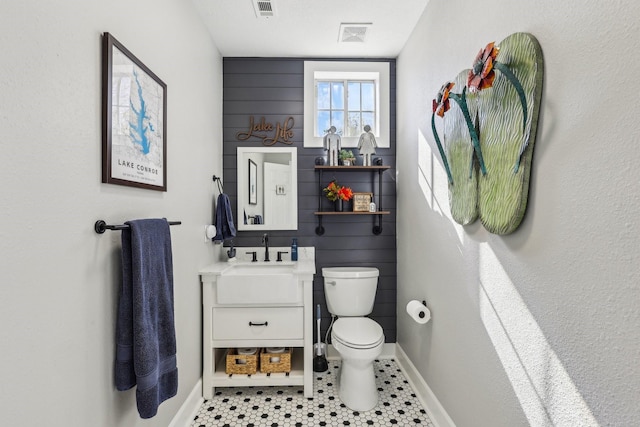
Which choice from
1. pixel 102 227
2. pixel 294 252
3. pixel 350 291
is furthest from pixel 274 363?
pixel 102 227

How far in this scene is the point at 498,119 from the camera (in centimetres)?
119

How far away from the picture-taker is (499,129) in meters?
1.19

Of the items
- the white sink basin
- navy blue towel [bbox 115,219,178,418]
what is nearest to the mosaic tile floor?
the white sink basin

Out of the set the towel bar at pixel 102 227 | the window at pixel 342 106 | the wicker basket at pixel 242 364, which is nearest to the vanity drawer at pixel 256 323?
the wicker basket at pixel 242 364

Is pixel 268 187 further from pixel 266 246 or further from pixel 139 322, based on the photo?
pixel 139 322

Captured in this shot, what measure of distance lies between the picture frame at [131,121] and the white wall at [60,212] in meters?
0.04

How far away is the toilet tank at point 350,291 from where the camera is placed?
2.44 metres

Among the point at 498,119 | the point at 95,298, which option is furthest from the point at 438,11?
the point at 95,298

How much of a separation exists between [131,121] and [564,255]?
158cm

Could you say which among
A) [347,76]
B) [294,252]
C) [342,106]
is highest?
[347,76]

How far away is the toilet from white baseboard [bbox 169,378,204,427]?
0.91m

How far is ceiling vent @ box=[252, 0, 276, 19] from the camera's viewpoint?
6.56 feet

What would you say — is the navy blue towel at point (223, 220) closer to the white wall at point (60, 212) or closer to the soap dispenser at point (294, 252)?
A: the soap dispenser at point (294, 252)

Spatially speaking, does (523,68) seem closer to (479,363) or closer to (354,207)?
(479,363)
